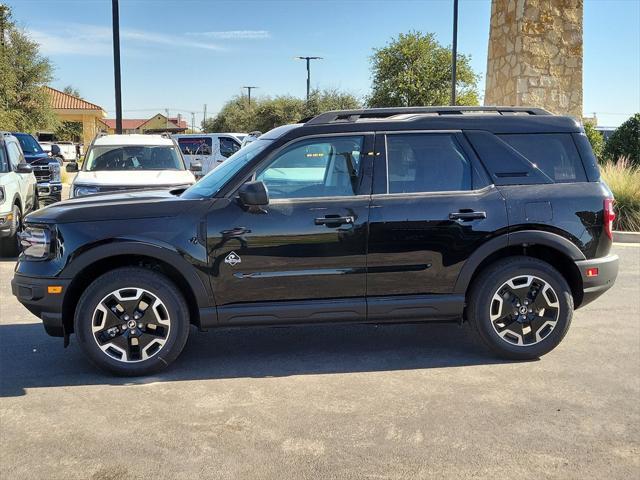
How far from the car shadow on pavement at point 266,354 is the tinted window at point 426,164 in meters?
1.36

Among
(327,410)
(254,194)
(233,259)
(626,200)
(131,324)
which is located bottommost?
(327,410)

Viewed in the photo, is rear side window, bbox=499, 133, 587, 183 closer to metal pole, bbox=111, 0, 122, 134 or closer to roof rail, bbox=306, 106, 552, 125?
roof rail, bbox=306, 106, 552, 125

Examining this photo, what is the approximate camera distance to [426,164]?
15.8ft

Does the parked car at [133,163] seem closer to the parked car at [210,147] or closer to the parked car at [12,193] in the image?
the parked car at [12,193]

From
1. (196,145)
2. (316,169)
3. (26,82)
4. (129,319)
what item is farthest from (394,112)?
(26,82)

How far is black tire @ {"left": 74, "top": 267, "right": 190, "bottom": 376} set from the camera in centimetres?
445

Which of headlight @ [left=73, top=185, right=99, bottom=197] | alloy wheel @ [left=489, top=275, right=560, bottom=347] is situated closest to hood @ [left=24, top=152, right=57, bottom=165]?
headlight @ [left=73, top=185, right=99, bottom=197]

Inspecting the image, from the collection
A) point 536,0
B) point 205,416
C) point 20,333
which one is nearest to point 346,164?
point 205,416

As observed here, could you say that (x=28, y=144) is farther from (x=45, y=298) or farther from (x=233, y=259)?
(x=233, y=259)

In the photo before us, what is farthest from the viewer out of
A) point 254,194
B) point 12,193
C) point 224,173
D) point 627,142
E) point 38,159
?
point 38,159

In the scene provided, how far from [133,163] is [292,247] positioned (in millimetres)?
6947

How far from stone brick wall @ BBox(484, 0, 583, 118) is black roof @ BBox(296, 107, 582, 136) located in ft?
37.1

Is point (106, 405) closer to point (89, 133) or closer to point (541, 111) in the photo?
point (541, 111)

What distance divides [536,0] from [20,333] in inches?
548
